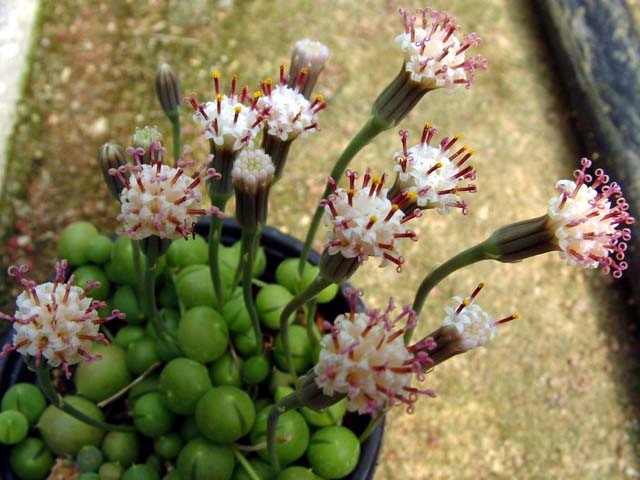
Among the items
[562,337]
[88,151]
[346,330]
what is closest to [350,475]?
[346,330]

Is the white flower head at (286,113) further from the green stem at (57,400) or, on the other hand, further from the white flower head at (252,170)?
the green stem at (57,400)

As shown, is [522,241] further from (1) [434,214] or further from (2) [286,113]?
(1) [434,214]

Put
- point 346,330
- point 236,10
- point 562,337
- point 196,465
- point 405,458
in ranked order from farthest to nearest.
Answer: point 236,10 < point 562,337 < point 405,458 < point 196,465 < point 346,330

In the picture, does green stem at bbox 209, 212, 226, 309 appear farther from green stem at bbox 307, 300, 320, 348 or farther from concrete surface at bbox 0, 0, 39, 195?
concrete surface at bbox 0, 0, 39, 195

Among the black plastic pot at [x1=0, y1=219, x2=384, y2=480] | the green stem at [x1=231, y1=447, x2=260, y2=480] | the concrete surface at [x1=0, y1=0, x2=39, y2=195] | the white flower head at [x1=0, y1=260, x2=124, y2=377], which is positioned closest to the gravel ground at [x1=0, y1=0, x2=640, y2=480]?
the concrete surface at [x1=0, y1=0, x2=39, y2=195]

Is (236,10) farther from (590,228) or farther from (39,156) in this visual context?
(590,228)

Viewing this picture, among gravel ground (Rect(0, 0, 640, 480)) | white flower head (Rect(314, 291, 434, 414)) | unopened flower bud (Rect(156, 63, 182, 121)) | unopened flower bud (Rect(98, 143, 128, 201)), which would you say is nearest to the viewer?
white flower head (Rect(314, 291, 434, 414))

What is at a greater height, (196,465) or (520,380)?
(196,465)
